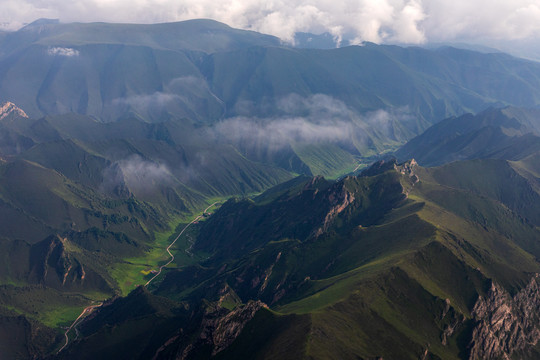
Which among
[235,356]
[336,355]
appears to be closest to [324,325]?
[336,355]

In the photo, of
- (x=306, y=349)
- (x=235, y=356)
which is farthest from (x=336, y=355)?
(x=235, y=356)

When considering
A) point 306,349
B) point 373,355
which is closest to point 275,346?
point 306,349

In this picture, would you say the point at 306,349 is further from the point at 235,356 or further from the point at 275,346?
the point at 235,356

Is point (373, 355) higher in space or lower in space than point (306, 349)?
lower

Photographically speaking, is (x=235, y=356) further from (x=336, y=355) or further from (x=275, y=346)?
(x=336, y=355)

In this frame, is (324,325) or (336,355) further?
(324,325)

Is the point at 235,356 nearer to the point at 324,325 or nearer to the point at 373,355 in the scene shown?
the point at 324,325

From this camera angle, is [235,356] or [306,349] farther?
[235,356]
